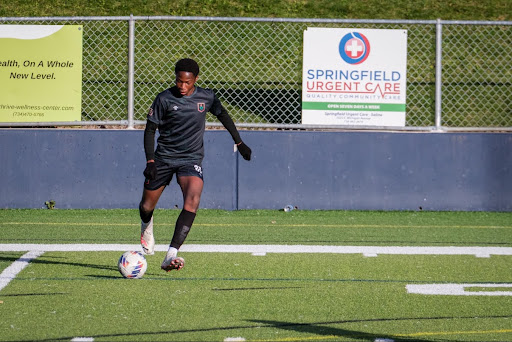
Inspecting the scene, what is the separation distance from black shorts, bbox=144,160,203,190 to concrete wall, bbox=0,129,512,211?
438 centimetres

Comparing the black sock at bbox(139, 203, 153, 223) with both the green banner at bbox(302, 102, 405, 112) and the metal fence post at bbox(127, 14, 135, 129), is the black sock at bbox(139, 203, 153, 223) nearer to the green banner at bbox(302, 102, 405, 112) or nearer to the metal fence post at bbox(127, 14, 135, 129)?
the metal fence post at bbox(127, 14, 135, 129)

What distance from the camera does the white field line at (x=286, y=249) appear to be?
925 cm

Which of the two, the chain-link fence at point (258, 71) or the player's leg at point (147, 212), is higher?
the chain-link fence at point (258, 71)

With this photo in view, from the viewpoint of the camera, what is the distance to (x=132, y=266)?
24.5 feet

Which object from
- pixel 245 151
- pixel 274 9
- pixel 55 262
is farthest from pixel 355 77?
pixel 274 9

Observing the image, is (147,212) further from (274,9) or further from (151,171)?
(274,9)

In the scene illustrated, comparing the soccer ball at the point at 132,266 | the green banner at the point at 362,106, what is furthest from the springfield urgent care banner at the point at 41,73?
the soccer ball at the point at 132,266

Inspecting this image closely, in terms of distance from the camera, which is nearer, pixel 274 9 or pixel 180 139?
pixel 180 139

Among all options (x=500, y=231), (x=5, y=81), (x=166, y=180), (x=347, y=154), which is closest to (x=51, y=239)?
(x=166, y=180)

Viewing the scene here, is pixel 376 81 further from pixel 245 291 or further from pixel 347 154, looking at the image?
pixel 245 291

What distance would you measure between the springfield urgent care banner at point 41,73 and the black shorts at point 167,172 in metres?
4.77

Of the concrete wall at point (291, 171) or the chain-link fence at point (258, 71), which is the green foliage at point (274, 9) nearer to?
the chain-link fence at point (258, 71)

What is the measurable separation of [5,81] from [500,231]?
7162 millimetres

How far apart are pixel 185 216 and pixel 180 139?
0.76 meters
